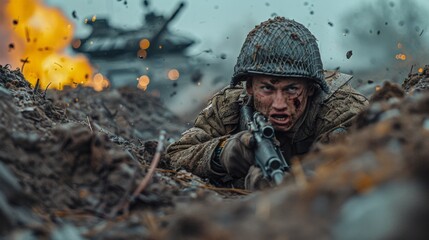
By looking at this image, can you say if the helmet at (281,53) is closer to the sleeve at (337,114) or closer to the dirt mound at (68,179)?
the sleeve at (337,114)

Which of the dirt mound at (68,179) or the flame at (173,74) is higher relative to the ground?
the flame at (173,74)

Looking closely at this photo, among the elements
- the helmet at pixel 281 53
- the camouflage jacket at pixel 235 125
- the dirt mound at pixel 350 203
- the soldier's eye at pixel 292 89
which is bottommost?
the dirt mound at pixel 350 203

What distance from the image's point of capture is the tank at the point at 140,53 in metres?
30.2

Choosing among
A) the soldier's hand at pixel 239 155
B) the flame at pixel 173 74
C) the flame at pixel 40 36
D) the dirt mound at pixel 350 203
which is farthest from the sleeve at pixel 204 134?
the flame at pixel 173 74

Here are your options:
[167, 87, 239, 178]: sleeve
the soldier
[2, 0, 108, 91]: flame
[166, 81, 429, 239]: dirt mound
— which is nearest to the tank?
[2, 0, 108, 91]: flame

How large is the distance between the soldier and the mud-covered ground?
1.27 m

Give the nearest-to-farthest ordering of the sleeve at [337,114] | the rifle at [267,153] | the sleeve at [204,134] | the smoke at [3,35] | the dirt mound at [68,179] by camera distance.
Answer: the dirt mound at [68,179]
the rifle at [267,153]
the sleeve at [337,114]
the sleeve at [204,134]
the smoke at [3,35]

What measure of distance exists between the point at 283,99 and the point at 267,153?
1344 mm

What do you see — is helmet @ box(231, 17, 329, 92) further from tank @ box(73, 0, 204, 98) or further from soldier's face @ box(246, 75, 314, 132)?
tank @ box(73, 0, 204, 98)

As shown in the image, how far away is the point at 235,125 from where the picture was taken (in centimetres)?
661

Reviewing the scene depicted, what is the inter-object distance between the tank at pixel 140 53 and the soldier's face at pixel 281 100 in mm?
23271

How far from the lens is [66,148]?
3879 mm

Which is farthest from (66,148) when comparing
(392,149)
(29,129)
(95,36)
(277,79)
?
(95,36)

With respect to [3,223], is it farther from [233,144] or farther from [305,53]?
[305,53]
